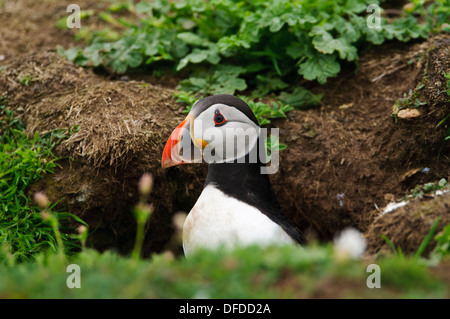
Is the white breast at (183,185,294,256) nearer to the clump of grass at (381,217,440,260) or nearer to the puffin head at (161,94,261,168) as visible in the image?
the puffin head at (161,94,261,168)

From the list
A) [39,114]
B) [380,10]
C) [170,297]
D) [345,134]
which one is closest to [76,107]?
[39,114]

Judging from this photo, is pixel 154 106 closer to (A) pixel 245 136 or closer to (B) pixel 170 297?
(A) pixel 245 136

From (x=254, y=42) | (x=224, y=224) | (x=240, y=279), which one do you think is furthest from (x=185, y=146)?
(x=254, y=42)

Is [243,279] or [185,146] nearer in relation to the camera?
[243,279]

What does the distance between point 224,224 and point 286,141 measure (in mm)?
1837

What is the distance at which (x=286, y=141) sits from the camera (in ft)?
17.3

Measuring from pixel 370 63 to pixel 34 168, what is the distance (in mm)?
3918

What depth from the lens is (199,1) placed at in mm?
5922

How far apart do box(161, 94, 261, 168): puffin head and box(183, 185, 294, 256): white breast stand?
320 mm

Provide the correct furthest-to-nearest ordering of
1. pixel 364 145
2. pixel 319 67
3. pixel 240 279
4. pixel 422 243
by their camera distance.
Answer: pixel 319 67 → pixel 364 145 → pixel 422 243 → pixel 240 279

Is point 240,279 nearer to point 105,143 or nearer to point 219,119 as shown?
point 219,119

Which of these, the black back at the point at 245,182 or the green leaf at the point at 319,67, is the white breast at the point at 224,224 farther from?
Answer: the green leaf at the point at 319,67

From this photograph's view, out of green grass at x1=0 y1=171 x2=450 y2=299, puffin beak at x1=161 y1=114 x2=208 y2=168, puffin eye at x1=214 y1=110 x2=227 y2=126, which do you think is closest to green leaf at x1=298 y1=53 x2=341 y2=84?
puffin eye at x1=214 y1=110 x2=227 y2=126

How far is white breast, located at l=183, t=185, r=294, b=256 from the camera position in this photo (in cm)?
364
